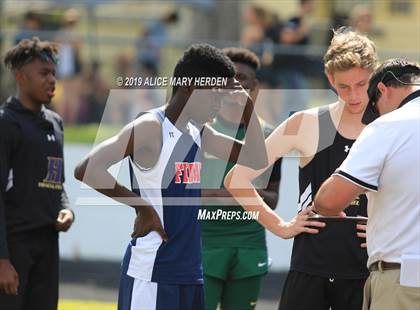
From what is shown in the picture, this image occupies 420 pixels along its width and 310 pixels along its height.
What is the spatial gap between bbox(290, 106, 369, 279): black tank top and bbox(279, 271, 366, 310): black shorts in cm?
4

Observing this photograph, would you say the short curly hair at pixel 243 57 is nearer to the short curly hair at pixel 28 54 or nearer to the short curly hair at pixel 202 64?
the short curly hair at pixel 28 54

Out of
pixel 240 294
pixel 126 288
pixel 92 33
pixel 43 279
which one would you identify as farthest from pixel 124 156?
pixel 92 33

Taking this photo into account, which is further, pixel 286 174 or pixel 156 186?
pixel 286 174

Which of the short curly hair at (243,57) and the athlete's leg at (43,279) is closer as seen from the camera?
the athlete's leg at (43,279)

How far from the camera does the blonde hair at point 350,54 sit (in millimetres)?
5797

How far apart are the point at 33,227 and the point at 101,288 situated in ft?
15.1

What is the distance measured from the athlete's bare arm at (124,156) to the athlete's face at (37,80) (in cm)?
174

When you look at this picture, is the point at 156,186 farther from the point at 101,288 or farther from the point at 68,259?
the point at 68,259

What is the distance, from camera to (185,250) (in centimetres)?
549

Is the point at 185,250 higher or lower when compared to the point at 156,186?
lower

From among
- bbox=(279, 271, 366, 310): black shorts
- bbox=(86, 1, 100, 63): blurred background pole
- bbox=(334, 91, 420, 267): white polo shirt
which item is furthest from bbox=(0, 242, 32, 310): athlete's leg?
bbox=(86, 1, 100, 63): blurred background pole

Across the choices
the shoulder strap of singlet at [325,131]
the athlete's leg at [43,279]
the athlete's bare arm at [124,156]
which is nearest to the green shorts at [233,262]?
the athlete's leg at [43,279]

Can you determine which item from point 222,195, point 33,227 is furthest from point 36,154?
point 222,195

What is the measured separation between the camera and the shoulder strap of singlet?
19.3 feet
